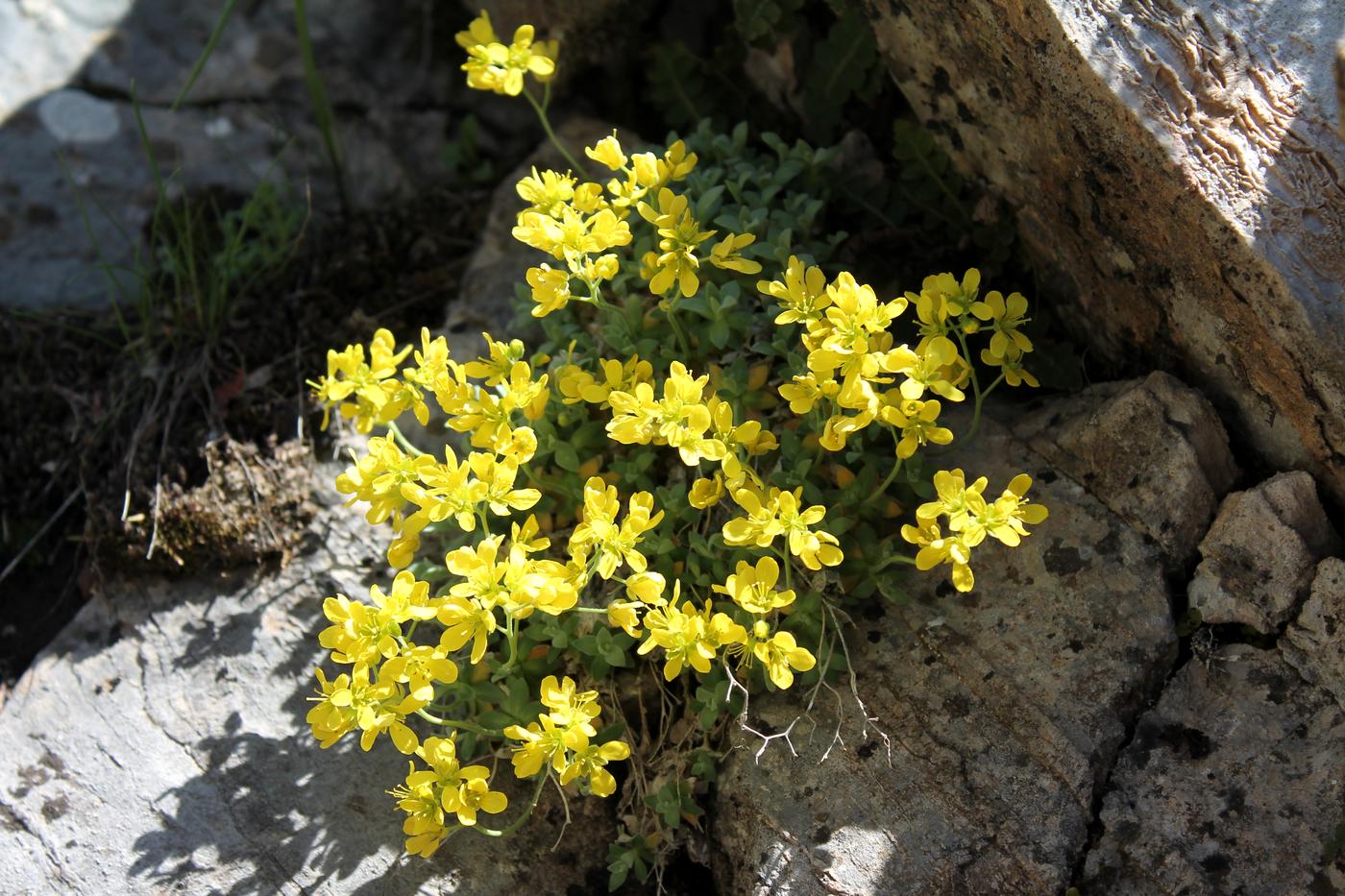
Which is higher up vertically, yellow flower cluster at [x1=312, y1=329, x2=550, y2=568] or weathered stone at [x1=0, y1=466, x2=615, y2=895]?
yellow flower cluster at [x1=312, y1=329, x2=550, y2=568]

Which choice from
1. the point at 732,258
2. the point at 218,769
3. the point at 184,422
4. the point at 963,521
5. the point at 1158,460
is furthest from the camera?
the point at 184,422

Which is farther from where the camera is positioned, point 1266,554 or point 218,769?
point 218,769

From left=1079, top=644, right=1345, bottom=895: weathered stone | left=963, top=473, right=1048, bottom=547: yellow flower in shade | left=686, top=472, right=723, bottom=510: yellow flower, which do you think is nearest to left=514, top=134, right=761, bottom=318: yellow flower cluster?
left=686, top=472, right=723, bottom=510: yellow flower

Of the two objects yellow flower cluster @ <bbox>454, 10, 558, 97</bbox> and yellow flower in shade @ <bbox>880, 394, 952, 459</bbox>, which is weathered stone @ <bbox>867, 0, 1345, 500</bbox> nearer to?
yellow flower in shade @ <bbox>880, 394, 952, 459</bbox>

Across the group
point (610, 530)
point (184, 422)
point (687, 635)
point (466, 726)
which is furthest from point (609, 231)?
point (184, 422)

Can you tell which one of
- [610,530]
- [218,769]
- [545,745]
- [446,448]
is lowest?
[218,769]

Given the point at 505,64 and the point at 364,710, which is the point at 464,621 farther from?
the point at 505,64

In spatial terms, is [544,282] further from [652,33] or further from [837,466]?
[652,33]
